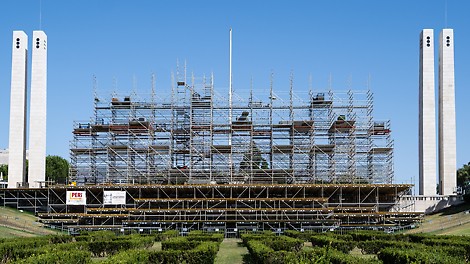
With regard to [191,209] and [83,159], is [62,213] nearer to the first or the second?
[83,159]

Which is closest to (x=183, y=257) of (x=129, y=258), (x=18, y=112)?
(x=129, y=258)

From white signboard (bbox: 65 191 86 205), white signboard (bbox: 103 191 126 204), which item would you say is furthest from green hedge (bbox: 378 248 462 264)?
white signboard (bbox: 65 191 86 205)

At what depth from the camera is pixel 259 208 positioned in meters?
67.5

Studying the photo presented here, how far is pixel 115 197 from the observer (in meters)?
69.5

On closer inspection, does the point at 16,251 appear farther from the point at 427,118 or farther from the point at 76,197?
the point at 427,118

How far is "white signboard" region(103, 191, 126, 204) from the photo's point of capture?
69.3 metres

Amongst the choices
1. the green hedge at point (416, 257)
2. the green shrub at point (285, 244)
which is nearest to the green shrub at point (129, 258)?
the green hedge at point (416, 257)

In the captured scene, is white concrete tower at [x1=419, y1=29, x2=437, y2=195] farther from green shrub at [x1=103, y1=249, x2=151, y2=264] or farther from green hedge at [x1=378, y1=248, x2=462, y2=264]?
green shrub at [x1=103, y1=249, x2=151, y2=264]

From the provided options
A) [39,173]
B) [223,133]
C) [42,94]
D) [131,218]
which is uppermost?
[42,94]

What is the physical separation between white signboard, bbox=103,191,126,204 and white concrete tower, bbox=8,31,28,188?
14.1m

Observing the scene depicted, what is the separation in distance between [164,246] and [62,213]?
3441 cm

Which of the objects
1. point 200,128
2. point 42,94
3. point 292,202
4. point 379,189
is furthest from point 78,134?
point 379,189

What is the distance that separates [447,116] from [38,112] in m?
48.9

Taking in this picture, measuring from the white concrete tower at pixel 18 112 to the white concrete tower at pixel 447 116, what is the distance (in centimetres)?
5009
